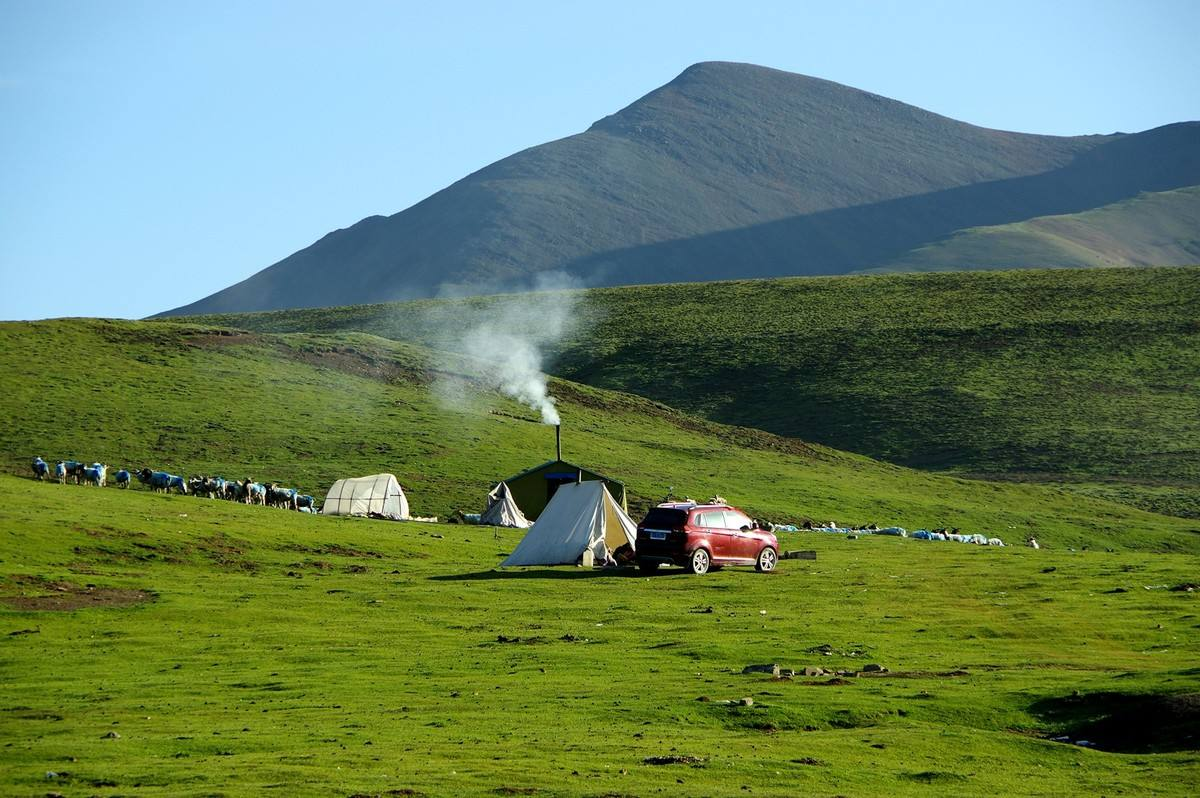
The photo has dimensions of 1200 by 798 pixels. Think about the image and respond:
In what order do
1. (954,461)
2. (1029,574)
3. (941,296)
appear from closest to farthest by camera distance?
1. (1029,574)
2. (954,461)
3. (941,296)

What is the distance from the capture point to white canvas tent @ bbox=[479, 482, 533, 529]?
211ft

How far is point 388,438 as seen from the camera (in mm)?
83688

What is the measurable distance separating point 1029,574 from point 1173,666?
737 inches

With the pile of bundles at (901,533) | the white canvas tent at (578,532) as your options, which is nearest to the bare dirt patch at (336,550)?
the white canvas tent at (578,532)

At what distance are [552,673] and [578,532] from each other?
2020cm

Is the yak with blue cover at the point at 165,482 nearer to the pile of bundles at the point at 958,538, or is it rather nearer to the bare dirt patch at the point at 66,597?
the bare dirt patch at the point at 66,597

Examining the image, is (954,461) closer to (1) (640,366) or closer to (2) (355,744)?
(1) (640,366)

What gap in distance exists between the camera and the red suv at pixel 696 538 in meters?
43.9

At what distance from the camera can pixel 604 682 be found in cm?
2595

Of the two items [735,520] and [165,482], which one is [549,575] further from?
[165,482]

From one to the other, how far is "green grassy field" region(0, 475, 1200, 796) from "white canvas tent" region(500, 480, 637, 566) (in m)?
2.01

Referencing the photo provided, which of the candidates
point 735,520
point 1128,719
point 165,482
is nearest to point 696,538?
point 735,520

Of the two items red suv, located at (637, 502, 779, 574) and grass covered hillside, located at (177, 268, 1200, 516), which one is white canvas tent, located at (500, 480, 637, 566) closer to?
red suv, located at (637, 502, 779, 574)

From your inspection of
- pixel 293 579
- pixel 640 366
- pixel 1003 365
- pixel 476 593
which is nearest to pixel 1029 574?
pixel 476 593
